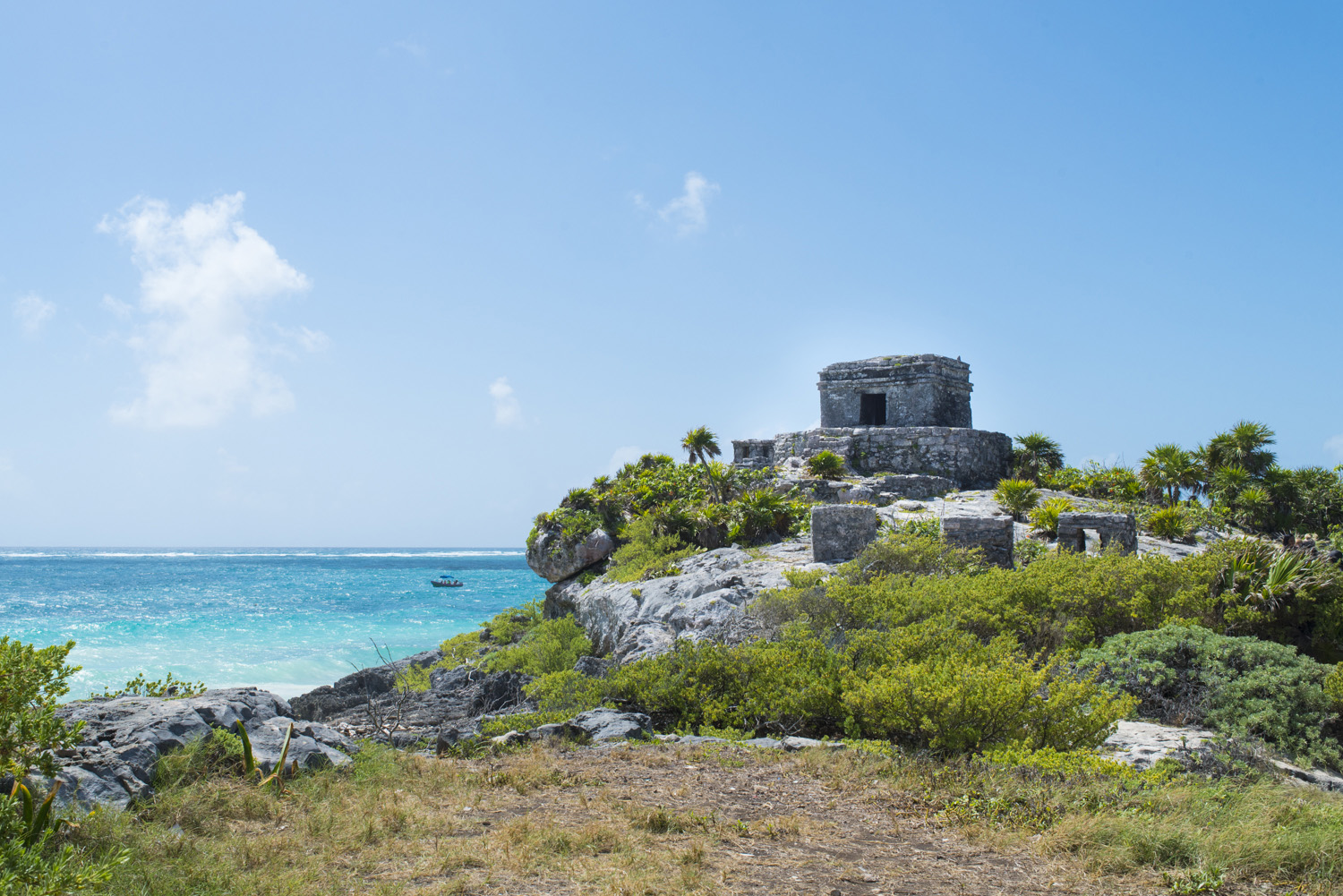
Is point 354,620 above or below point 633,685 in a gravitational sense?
below

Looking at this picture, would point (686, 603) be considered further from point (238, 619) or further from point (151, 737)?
point (238, 619)

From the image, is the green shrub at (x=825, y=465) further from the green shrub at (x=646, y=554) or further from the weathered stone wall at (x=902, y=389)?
the green shrub at (x=646, y=554)

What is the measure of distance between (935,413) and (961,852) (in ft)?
72.7

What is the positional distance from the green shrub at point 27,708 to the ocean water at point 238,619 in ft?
45.3

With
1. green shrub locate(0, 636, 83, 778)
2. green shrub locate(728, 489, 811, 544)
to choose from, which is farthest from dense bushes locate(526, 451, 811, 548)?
green shrub locate(0, 636, 83, 778)

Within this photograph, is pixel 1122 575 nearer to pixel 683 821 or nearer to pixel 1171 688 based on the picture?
pixel 1171 688

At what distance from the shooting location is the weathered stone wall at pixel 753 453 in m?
26.8

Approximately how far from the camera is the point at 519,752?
7.80 m

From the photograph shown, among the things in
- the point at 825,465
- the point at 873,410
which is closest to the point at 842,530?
the point at 825,465

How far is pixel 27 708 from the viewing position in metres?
4.60

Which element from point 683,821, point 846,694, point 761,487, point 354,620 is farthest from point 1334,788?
point 354,620

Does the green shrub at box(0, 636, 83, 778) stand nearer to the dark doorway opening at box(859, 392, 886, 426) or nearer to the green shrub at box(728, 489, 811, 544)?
the green shrub at box(728, 489, 811, 544)

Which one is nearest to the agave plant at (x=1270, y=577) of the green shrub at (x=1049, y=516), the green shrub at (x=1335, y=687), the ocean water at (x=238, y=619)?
the green shrub at (x=1335, y=687)

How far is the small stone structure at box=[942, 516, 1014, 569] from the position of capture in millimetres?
14422
